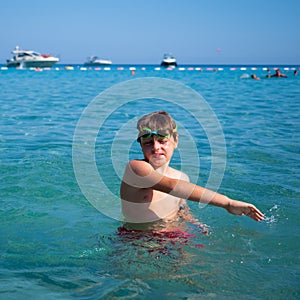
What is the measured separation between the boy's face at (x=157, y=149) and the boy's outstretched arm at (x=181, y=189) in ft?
0.63

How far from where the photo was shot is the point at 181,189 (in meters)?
3.11

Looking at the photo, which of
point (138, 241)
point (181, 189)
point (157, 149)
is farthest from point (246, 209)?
point (138, 241)

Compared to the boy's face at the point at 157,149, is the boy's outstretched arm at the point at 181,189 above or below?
below

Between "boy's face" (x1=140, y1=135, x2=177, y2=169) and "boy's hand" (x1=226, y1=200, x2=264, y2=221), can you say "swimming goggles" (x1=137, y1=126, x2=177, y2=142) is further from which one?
"boy's hand" (x1=226, y1=200, x2=264, y2=221)

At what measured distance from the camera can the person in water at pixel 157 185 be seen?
10.0 feet

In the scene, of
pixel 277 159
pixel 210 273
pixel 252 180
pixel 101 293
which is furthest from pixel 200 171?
pixel 101 293

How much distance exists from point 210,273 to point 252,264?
1.30 feet

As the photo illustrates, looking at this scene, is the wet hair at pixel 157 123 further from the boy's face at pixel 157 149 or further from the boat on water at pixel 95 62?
the boat on water at pixel 95 62

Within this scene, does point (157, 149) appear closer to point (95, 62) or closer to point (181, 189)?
point (181, 189)

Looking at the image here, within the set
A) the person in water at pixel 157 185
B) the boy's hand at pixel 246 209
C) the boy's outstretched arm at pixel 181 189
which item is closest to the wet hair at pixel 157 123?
the person in water at pixel 157 185

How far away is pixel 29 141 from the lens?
8.72 m

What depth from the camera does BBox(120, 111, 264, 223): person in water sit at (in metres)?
3.05

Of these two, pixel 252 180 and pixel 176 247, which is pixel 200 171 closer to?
pixel 252 180

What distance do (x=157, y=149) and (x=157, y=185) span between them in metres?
0.39
